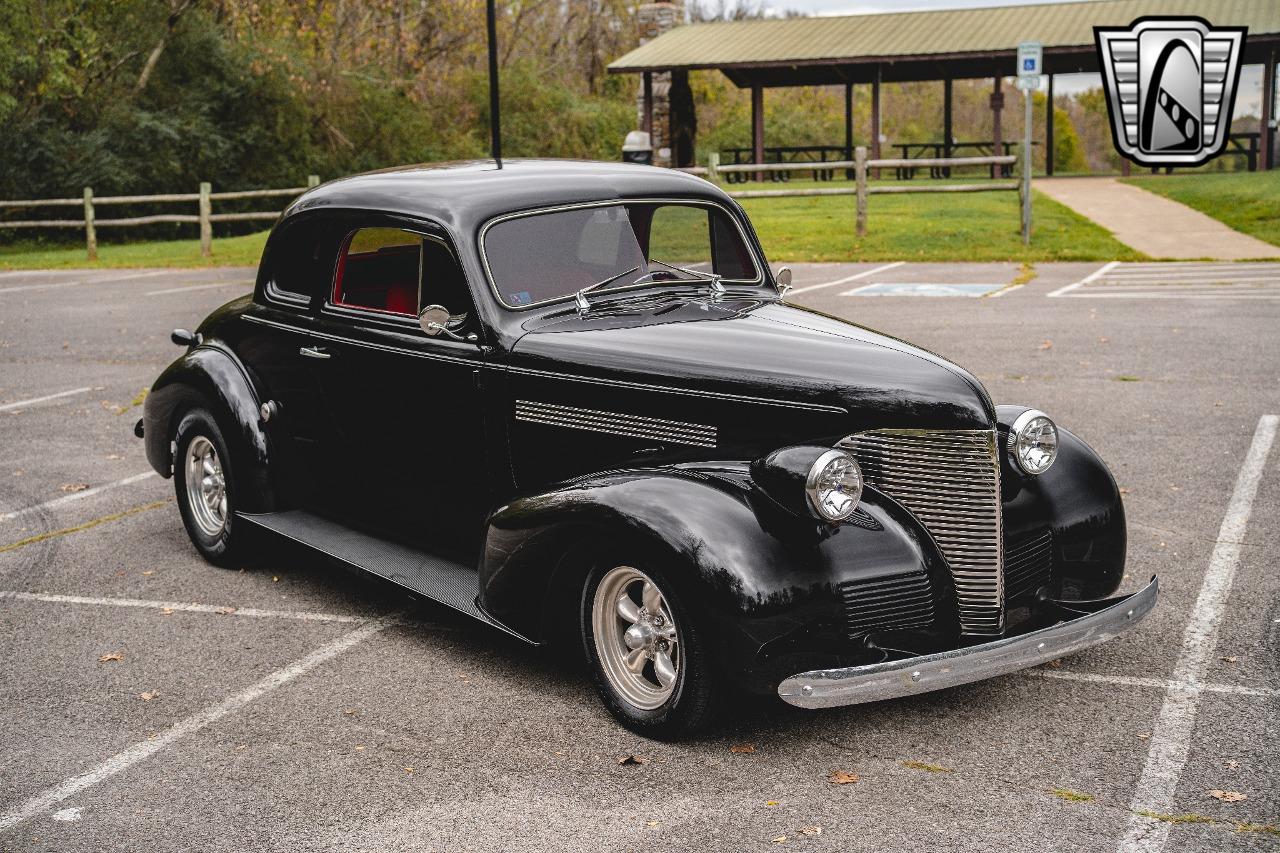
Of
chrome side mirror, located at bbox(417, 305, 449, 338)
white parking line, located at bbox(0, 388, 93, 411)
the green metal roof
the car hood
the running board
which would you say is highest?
the green metal roof

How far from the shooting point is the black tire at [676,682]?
13.5 ft

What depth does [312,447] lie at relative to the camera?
6.00 meters

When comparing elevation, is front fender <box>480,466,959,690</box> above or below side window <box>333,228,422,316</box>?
below

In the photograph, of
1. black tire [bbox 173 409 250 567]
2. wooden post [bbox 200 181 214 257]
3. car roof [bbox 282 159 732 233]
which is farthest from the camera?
wooden post [bbox 200 181 214 257]

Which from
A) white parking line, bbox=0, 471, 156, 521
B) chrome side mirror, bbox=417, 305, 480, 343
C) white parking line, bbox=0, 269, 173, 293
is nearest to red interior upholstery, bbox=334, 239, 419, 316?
chrome side mirror, bbox=417, 305, 480, 343

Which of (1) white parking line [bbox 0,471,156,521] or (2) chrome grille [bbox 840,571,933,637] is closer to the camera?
(2) chrome grille [bbox 840,571,933,637]

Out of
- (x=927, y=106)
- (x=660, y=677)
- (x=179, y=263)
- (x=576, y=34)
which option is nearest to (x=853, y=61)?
(x=179, y=263)

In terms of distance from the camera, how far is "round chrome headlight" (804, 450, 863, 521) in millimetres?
4023

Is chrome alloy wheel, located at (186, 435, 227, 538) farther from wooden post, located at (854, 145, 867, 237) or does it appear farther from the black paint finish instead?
wooden post, located at (854, 145, 867, 237)

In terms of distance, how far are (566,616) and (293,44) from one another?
36.2 meters

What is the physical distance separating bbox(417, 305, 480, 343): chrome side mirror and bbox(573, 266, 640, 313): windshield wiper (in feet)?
1.32

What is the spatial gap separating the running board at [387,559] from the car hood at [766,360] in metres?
0.88

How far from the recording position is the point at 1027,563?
4.60 metres

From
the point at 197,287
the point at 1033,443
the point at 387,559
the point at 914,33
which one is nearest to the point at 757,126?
the point at 914,33
